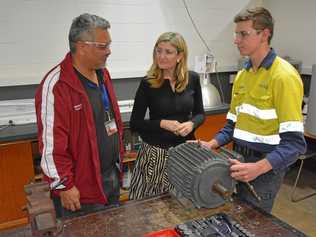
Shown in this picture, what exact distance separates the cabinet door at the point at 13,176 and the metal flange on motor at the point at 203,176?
1.50 m

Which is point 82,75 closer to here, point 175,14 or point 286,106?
point 286,106

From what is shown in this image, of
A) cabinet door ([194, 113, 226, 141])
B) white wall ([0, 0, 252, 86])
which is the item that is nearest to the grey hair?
white wall ([0, 0, 252, 86])

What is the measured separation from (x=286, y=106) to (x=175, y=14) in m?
2.16

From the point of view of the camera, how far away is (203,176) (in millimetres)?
1034

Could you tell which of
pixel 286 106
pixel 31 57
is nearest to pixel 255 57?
pixel 286 106

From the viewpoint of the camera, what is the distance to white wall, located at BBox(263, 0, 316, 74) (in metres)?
3.21

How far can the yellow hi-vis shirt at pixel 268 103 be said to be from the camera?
1188 mm

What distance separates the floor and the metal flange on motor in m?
1.59

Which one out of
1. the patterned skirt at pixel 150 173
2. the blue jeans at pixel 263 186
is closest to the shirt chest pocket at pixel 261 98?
the blue jeans at pixel 263 186

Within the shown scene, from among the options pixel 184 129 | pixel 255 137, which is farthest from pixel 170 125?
pixel 255 137

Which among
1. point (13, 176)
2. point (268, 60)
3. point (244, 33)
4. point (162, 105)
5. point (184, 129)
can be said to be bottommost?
point (13, 176)

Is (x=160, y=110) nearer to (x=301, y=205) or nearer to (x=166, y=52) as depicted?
(x=166, y=52)

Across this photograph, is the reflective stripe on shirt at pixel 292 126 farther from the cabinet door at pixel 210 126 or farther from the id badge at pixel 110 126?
the cabinet door at pixel 210 126

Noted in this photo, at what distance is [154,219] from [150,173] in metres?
0.74
